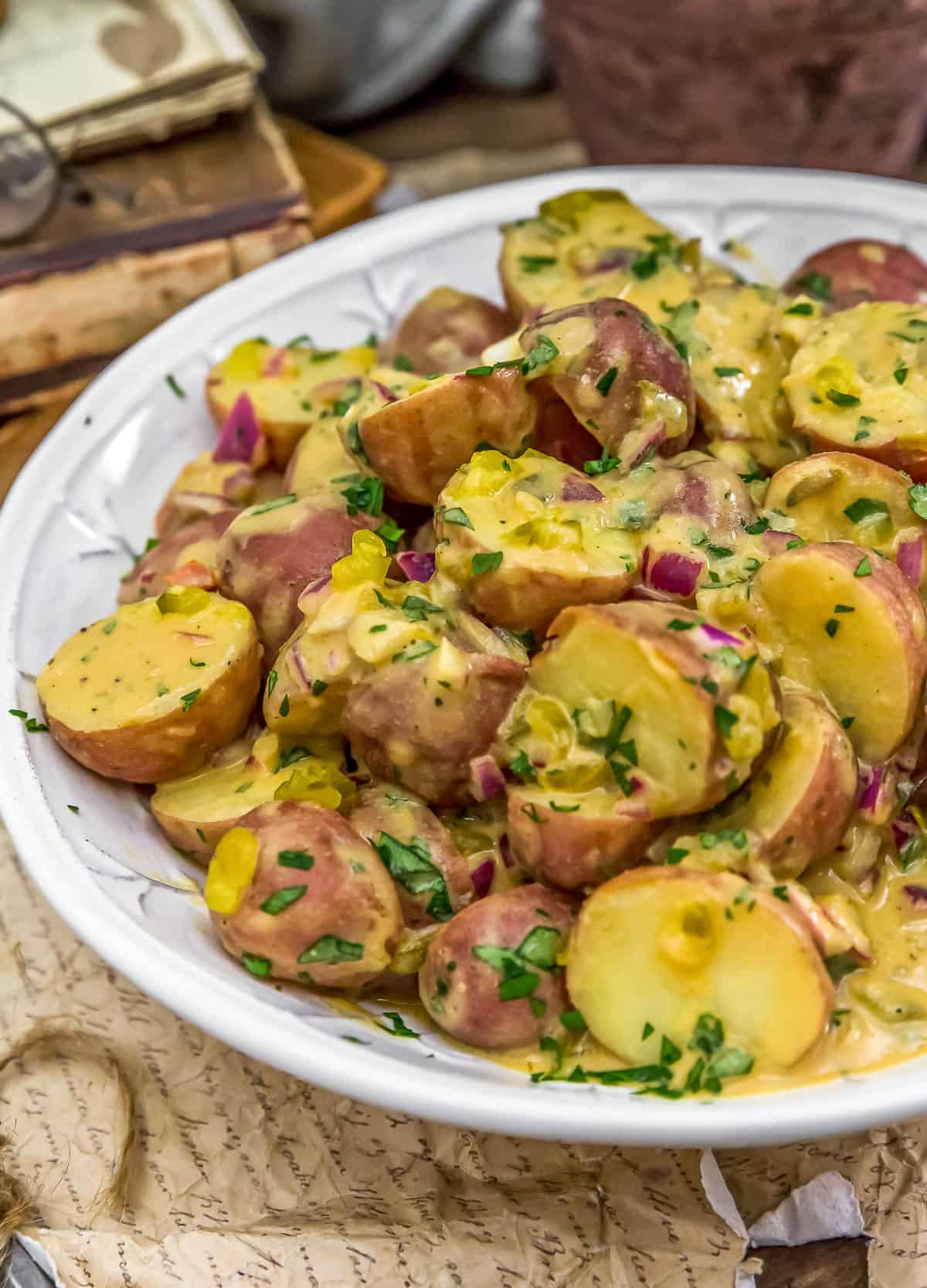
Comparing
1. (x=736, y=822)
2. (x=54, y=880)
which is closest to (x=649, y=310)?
(x=736, y=822)

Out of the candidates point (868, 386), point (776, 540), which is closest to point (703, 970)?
point (776, 540)

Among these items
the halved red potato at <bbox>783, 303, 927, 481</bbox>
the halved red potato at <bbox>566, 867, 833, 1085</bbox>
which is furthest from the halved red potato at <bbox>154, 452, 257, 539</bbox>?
the halved red potato at <bbox>566, 867, 833, 1085</bbox>

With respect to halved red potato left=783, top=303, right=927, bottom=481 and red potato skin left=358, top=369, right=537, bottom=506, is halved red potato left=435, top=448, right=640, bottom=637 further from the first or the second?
halved red potato left=783, top=303, right=927, bottom=481

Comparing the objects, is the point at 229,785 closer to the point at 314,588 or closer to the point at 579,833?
the point at 314,588

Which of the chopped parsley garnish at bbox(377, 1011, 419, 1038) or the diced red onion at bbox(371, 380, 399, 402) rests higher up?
the diced red onion at bbox(371, 380, 399, 402)

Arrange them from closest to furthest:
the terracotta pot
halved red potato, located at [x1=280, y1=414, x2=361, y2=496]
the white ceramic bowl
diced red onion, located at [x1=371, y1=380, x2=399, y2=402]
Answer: the white ceramic bowl, diced red onion, located at [x1=371, y1=380, x2=399, y2=402], halved red potato, located at [x1=280, y1=414, x2=361, y2=496], the terracotta pot

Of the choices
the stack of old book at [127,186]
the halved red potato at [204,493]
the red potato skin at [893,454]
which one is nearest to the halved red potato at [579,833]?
the red potato skin at [893,454]

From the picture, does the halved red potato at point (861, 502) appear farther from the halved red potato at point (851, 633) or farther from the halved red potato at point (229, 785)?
the halved red potato at point (229, 785)
